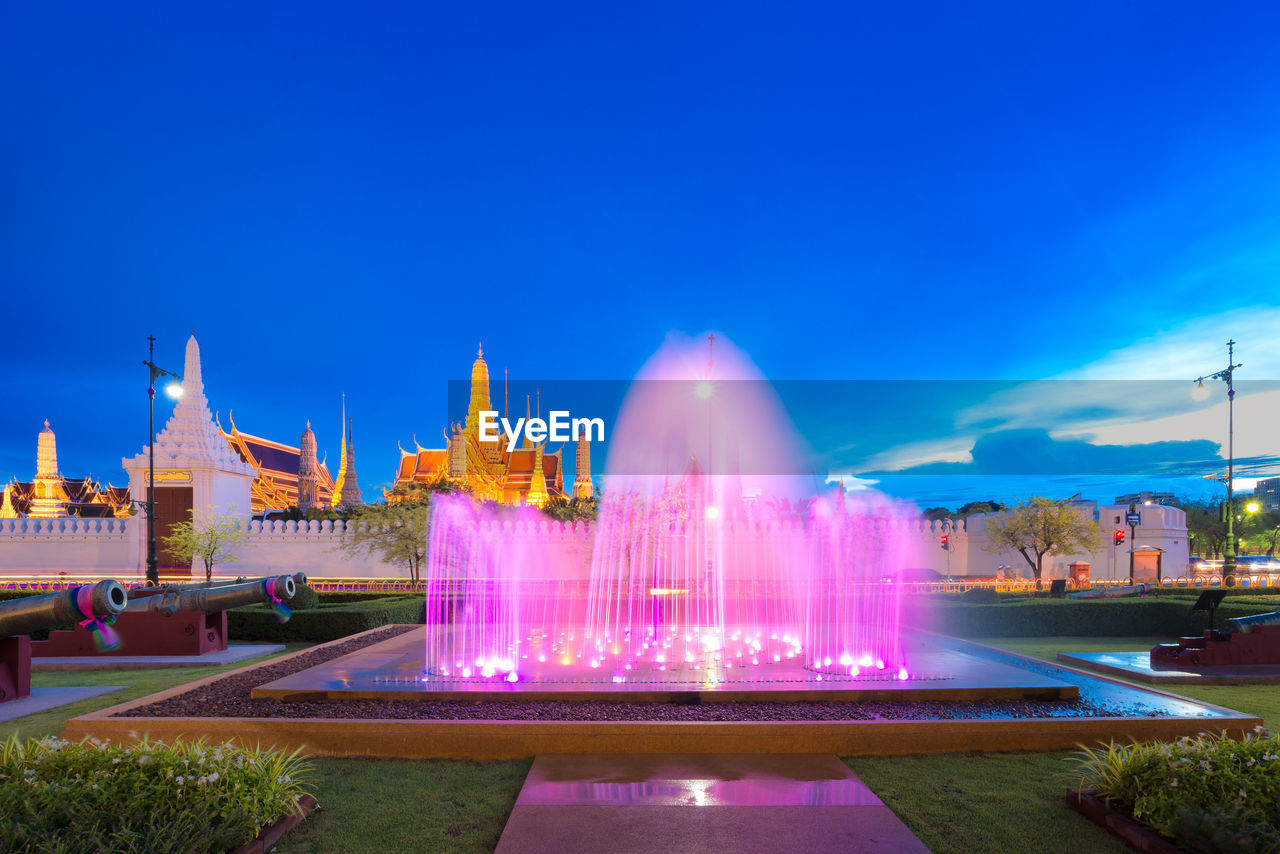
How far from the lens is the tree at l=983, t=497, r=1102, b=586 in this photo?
32531 mm

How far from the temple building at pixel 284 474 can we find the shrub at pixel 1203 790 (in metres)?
58.4

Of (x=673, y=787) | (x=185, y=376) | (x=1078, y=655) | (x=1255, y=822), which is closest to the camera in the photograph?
(x=1255, y=822)

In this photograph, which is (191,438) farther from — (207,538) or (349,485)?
(349,485)

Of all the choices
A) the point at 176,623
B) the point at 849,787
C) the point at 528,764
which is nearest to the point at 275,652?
the point at 176,623

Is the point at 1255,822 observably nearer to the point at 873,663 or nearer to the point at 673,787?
the point at 673,787

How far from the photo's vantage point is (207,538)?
2789cm

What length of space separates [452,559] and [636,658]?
21.8 m

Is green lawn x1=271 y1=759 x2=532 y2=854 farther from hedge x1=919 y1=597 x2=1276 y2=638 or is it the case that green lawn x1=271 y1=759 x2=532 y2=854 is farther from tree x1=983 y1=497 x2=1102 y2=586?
tree x1=983 y1=497 x2=1102 y2=586

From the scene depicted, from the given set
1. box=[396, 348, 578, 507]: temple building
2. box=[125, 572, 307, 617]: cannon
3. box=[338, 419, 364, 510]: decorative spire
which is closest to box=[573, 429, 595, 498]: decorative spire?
box=[396, 348, 578, 507]: temple building

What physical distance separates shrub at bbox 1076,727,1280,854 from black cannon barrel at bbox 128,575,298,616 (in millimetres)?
11069

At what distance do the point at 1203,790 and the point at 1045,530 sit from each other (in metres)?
31.5

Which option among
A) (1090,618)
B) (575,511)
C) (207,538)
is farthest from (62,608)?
(575,511)

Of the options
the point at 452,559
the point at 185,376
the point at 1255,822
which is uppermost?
the point at 185,376

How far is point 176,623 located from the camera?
13.3 m
